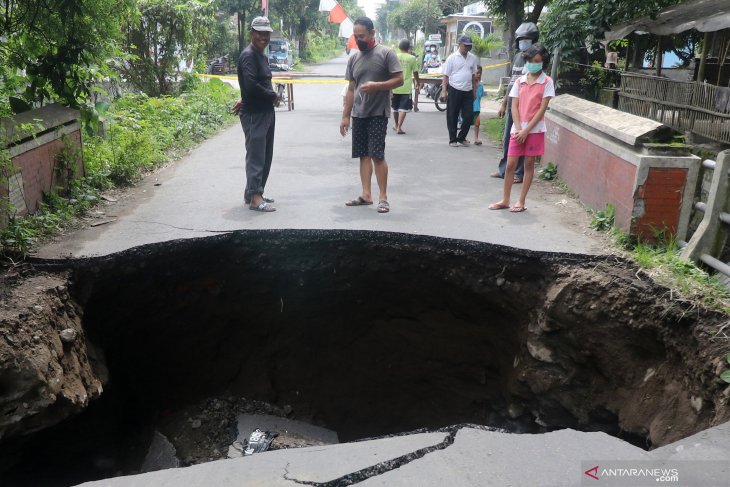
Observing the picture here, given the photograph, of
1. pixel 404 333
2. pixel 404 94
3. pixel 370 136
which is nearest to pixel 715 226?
pixel 404 333

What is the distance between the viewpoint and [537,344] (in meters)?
5.16

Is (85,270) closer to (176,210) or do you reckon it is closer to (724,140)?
(176,210)

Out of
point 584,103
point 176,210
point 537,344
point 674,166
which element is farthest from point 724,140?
point 176,210

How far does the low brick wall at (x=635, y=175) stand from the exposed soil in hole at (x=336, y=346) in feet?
2.06

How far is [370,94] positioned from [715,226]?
3.23m

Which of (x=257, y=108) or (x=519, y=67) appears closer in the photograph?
(x=257, y=108)

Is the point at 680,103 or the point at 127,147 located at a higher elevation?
the point at 680,103

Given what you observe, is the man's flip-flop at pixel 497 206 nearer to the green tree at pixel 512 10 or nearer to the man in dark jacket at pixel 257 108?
the man in dark jacket at pixel 257 108

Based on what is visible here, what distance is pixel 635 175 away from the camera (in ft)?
16.9

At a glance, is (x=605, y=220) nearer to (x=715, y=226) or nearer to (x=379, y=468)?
(x=715, y=226)

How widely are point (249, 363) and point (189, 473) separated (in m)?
3.69

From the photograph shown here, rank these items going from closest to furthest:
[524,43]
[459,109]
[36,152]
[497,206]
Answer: [36,152], [497,206], [524,43], [459,109]

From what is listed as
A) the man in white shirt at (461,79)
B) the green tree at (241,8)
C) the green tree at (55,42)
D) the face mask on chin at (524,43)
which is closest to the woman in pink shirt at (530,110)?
the face mask on chin at (524,43)

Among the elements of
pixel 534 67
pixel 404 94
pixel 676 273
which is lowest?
pixel 676 273
